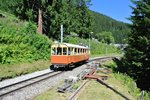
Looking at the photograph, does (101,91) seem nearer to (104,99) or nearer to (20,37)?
(104,99)

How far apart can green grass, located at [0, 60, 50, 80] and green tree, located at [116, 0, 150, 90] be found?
27.5 ft

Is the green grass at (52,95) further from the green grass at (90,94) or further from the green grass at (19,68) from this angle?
the green grass at (19,68)

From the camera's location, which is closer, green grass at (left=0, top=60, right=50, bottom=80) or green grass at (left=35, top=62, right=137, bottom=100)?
green grass at (left=35, top=62, right=137, bottom=100)

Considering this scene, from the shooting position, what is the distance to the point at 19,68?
26984mm

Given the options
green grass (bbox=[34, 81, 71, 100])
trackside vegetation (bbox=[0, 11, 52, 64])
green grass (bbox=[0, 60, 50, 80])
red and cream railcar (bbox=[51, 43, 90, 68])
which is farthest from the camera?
red and cream railcar (bbox=[51, 43, 90, 68])

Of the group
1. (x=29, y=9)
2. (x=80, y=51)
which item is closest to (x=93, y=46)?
(x=29, y=9)

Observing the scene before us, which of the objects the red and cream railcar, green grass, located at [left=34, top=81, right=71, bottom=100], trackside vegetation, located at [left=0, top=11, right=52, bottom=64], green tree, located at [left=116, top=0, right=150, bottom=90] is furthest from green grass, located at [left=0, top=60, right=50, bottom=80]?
green tree, located at [left=116, top=0, right=150, bottom=90]

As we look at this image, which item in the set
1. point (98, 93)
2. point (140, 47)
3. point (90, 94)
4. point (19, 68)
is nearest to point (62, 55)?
point (19, 68)

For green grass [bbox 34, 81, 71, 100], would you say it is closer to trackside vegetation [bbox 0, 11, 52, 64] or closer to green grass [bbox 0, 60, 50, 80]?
green grass [bbox 0, 60, 50, 80]

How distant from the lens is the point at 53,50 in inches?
1218

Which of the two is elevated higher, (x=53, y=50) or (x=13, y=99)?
(x=53, y=50)

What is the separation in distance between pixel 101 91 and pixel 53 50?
1394cm

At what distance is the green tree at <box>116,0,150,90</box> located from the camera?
28188 millimetres

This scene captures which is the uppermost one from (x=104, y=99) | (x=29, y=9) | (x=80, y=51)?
(x=29, y=9)
